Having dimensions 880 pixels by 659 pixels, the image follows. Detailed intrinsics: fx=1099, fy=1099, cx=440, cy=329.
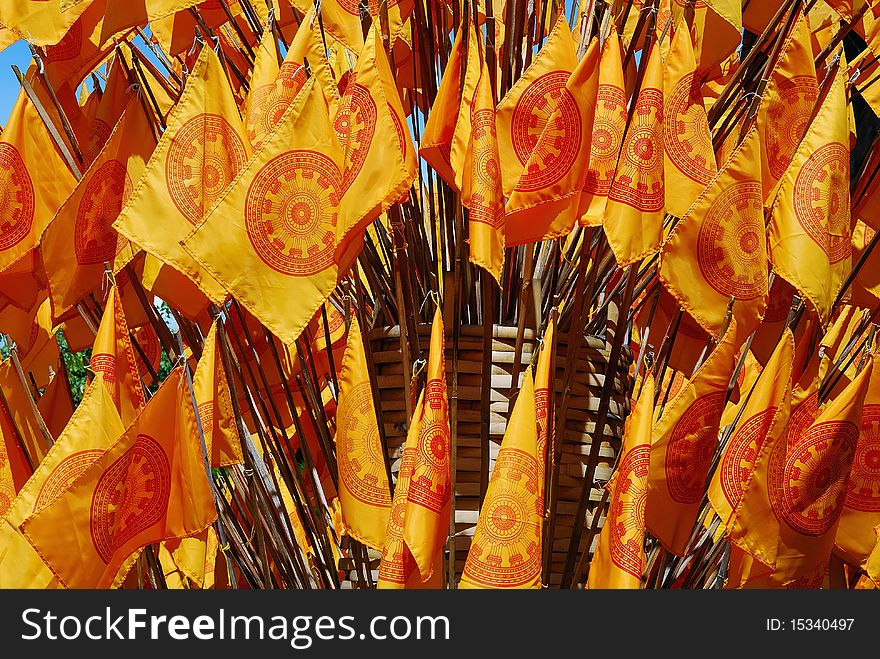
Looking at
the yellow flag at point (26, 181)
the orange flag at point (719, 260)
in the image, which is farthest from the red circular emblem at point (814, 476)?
the yellow flag at point (26, 181)

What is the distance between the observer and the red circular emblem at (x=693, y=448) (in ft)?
5.33

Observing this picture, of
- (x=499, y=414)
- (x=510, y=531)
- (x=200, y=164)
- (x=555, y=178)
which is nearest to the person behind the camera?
(x=510, y=531)

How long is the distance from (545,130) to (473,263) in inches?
8.7

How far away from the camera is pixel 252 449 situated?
6.06 feet

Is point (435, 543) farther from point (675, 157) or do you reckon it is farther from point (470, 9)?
point (470, 9)

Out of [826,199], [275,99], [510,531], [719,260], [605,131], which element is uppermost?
[275,99]

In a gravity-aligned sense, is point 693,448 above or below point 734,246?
below

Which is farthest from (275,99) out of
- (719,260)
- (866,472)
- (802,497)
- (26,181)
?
(866,472)

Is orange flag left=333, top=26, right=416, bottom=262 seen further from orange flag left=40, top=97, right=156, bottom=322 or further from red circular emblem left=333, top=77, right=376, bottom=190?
orange flag left=40, top=97, right=156, bottom=322

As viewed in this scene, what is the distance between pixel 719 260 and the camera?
5.26 ft

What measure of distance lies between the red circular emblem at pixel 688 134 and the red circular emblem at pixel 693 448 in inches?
13.7

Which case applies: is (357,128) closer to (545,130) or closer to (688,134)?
(545,130)

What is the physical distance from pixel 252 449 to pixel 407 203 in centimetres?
49

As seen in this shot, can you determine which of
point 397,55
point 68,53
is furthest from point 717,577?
point 68,53
